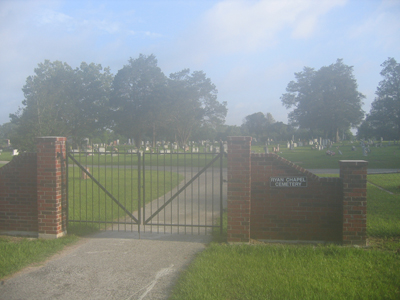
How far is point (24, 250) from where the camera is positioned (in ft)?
20.3

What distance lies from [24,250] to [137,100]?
44.7m

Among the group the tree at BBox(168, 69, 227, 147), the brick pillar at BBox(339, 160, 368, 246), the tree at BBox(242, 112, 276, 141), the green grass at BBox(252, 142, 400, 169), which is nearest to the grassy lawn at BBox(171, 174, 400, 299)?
the brick pillar at BBox(339, 160, 368, 246)

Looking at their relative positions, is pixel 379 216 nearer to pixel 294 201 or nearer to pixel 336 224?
pixel 336 224

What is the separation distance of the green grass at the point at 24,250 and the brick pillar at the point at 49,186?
0.92 feet

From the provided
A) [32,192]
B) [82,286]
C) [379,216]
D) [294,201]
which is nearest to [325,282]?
[294,201]

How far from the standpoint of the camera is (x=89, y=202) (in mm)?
10914

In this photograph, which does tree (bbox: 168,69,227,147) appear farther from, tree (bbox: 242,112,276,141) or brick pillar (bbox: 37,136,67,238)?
brick pillar (bbox: 37,136,67,238)

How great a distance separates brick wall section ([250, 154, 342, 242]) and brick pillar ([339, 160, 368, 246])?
0.24 meters

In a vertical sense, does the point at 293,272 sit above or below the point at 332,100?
below

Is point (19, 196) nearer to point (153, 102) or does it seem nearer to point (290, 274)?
point (290, 274)

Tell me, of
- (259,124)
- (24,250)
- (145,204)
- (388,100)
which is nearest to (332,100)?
(388,100)

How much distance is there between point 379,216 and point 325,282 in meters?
4.67

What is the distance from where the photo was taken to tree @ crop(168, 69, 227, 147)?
47344 millimetres

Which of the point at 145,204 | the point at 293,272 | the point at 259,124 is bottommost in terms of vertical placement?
the point at 145,204
